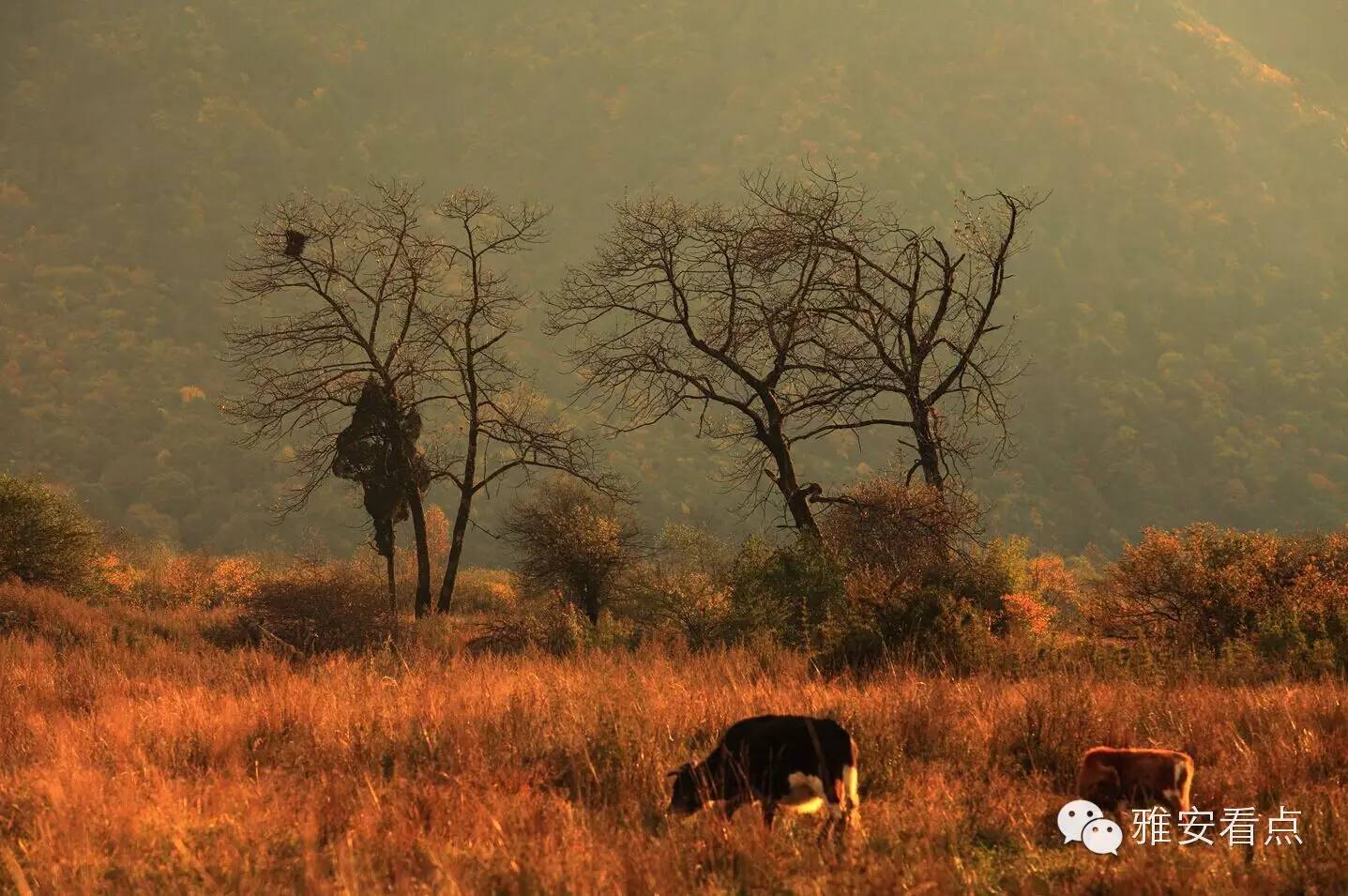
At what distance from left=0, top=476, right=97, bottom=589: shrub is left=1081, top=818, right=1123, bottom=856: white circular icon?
21.1 metres

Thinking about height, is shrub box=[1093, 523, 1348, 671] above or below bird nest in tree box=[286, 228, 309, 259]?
below

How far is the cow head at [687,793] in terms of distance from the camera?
5.07 metres

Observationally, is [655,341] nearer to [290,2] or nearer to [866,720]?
[866,720]

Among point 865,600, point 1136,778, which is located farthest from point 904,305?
point 1136,778

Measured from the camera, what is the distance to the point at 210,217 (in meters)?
115

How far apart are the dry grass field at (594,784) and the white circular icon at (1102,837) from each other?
65mm

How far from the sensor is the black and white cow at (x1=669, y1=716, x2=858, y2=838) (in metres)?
4.84

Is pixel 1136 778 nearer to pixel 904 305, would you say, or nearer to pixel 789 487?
pixel 789 487

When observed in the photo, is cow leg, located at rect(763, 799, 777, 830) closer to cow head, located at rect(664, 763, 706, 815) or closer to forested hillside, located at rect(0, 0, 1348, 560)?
cow head, located at rect(664, 763, 706, 815)

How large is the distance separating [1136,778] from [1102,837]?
550mm

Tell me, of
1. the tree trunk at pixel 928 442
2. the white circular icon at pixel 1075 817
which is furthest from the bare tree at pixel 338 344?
the white circular icon at pixel 1075 817

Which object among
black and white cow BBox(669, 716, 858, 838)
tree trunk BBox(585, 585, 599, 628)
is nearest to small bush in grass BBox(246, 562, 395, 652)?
tree trunk BBox(585, 585, 599, 628)

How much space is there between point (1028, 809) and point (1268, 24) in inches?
8052

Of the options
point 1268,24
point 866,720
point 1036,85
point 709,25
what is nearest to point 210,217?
point 709,25
